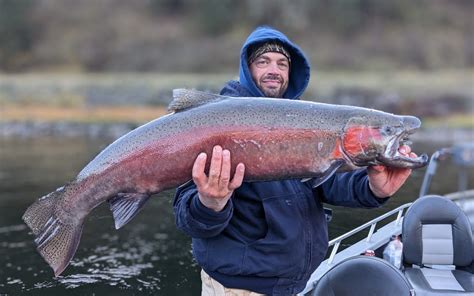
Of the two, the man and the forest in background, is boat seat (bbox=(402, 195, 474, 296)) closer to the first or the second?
the man

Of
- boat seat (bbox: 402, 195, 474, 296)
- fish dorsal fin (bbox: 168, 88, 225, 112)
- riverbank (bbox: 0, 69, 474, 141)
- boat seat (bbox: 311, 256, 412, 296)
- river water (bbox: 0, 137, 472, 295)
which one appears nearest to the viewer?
fish dorsal fin (bbox: 168, 88, 225, 112)

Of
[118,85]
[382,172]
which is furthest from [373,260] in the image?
[118,85]

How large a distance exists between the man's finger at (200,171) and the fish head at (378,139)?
75 centimetres

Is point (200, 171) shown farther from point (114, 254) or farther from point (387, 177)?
point (114, 254)

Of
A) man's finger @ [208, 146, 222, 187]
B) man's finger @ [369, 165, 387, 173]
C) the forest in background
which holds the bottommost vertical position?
man's finger @ [369, 165, 387, 173]

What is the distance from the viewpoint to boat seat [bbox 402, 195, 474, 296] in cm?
650

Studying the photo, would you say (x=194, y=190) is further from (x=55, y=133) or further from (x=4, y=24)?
(x=4, y=24)

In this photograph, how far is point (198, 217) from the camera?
318 centimetres

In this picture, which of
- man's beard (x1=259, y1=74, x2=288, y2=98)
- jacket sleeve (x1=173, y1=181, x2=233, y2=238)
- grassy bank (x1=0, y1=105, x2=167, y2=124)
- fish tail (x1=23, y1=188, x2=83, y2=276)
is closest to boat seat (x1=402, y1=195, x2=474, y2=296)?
man's beard (x1=259, y1=74, x2=288, y2=98)

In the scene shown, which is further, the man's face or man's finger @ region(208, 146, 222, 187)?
the man's face

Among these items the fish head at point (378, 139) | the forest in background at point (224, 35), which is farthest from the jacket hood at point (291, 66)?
the forest in background at point (224, 35)

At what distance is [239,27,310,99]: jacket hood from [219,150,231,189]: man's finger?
0.69m

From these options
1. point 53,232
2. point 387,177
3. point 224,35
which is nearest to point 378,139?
point 387,177

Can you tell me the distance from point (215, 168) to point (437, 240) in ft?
14.1
